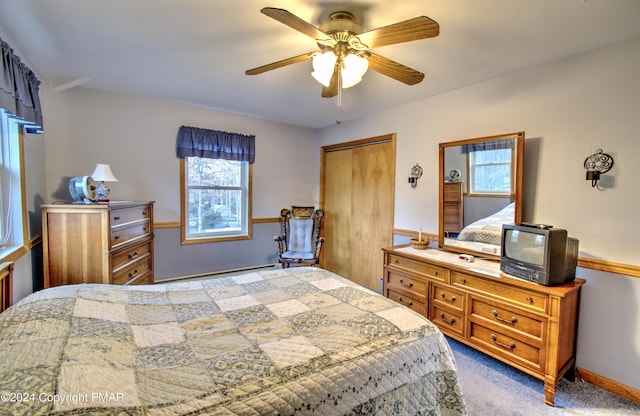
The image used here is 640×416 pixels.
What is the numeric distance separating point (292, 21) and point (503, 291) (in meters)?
2.23

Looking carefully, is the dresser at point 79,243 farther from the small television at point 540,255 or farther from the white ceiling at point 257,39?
the small television at point 540,255

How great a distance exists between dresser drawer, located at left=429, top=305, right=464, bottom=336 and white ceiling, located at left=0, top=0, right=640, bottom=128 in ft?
6.77

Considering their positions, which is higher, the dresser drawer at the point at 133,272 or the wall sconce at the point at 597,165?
the wall sconce at the point at 597,165

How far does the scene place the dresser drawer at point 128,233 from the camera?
242cm

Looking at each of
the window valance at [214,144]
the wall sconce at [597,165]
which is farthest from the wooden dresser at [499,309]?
the window valance at [214,144]

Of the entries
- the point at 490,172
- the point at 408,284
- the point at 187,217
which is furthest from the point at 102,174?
the point at 490,172

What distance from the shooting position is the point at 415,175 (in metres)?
3.35

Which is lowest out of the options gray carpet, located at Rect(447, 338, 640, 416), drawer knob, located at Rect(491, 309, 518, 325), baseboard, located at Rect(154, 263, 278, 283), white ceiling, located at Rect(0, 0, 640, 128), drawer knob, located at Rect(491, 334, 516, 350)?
gray carpet, located at Rect(447, 338, 640, 416)

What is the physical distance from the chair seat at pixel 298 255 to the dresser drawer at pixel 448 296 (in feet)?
6.10

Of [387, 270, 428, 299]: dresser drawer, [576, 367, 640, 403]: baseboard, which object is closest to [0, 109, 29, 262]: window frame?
[387, 270, 428, 299]: dresser drawer

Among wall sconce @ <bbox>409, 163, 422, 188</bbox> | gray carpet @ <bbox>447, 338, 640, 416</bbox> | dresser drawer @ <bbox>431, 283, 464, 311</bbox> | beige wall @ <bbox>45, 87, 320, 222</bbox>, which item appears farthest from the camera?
wall sconce @ <bbox>409, 163, 422, 188</bbox>

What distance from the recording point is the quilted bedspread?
0.85 meters

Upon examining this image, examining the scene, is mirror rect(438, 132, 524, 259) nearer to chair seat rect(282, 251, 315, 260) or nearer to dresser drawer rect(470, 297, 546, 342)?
dresser drawer rect(470, 297, 546, 342)

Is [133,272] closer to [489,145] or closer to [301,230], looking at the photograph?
[301,230]
